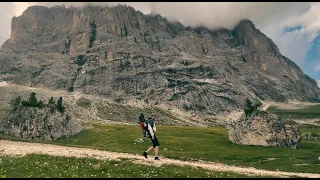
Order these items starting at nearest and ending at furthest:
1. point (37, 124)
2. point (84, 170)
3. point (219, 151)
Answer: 1. point (84, 170)
2. point (219, 151)
3. point (37, 124)

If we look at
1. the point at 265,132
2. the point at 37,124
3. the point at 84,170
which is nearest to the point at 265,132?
the point at 265,132

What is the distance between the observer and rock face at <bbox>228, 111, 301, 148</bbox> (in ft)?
269

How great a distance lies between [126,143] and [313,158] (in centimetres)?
4032

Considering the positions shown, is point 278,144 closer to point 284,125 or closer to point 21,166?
point 284,125

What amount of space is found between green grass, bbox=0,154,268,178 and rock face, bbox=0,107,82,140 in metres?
55.4

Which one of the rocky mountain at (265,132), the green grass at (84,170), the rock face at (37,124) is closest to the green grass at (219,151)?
the rocky mountain at (265,132)

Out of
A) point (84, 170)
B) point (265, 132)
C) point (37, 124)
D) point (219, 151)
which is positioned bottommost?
point (219, 151)

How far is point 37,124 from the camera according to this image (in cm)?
8775

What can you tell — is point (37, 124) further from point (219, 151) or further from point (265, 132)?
point (265, 132)

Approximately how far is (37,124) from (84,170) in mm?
64734

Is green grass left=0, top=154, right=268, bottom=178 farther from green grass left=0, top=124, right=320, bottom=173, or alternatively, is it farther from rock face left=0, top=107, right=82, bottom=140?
rock face left=0, top=107, right=82, bottom=140

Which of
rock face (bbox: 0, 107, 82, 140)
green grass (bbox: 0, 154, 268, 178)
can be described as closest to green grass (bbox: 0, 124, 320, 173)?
rock face (bbox: 0, 107, 82, 140)

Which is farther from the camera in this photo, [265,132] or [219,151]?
[265,132]

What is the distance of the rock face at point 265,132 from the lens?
81.9 meters
